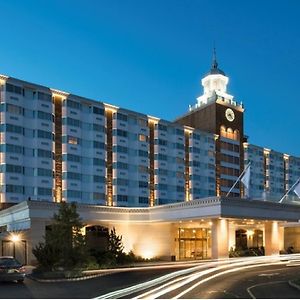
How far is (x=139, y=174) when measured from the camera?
3189 inches

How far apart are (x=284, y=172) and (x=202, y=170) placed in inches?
1212

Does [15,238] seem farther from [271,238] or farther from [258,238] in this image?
[258,238]

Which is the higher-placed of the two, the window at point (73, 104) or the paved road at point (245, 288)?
the window at point (73, 104)

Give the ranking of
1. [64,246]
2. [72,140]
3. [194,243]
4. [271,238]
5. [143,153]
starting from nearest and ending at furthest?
[64,246], [271,238], [194,243], [72,140], [143,153]

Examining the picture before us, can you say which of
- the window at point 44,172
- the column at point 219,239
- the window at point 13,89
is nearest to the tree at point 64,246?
the column at point 219,239

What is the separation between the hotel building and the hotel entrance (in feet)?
0.39

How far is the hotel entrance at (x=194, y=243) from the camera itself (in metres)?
57.3

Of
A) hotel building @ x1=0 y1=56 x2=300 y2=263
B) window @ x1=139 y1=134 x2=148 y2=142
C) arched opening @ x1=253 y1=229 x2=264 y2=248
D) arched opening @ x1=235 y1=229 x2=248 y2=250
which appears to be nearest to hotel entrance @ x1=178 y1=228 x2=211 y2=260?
hotel building @ x1=0 y1=56 x2=300 y2=263

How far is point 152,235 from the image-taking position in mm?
54531

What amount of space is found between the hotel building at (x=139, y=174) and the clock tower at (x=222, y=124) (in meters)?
0.20

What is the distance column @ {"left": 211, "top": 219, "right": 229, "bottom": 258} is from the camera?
1889 inches

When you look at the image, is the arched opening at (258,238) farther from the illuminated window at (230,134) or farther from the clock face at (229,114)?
the clock face at (229,114)

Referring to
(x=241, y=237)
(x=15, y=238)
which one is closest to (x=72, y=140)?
(x=15, y=238)

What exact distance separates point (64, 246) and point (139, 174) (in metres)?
46.6
